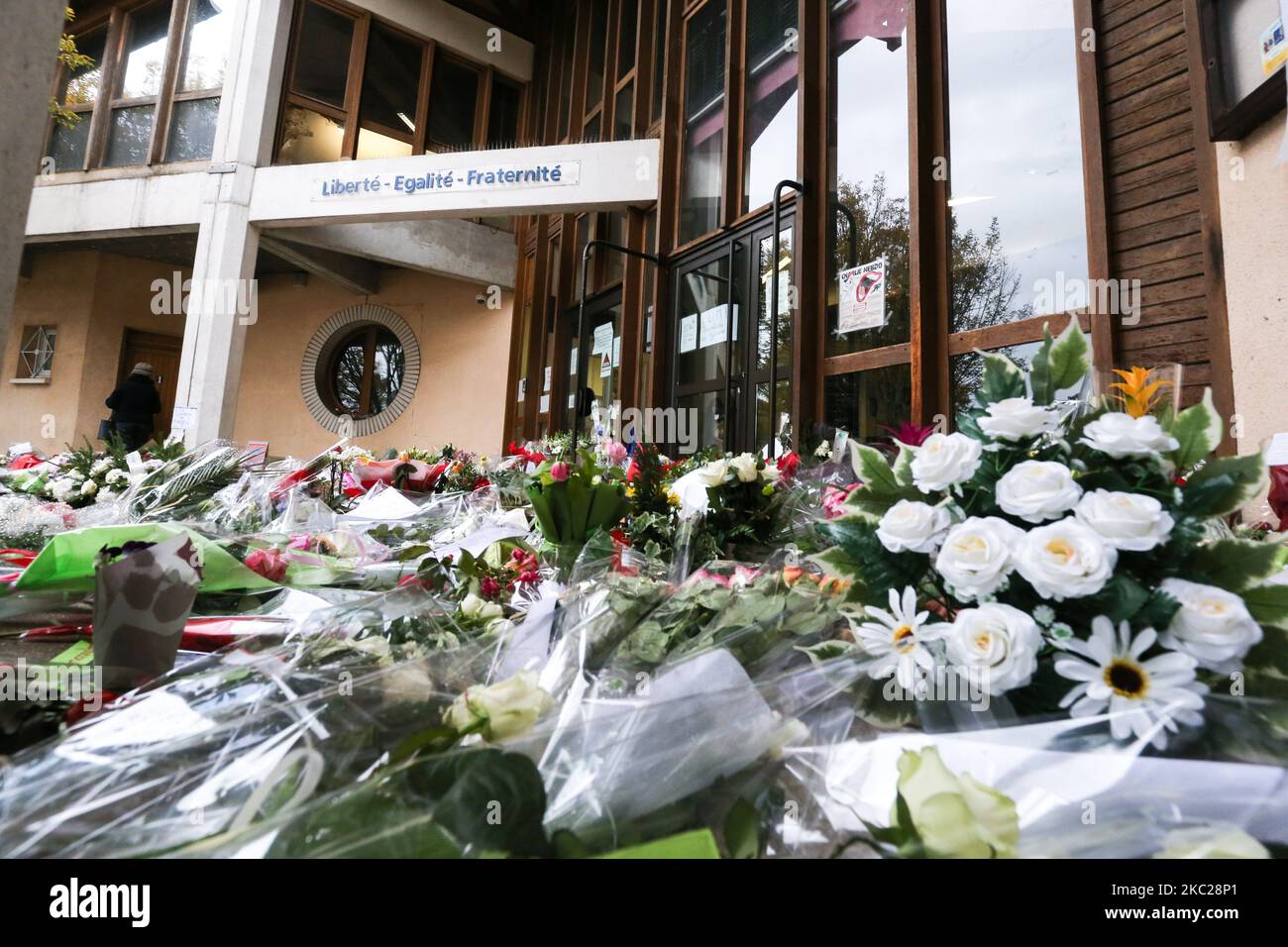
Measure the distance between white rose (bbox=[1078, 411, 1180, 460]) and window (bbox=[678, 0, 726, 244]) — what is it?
4.95 meters

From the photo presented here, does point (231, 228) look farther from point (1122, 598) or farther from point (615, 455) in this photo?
point (1122, 598)

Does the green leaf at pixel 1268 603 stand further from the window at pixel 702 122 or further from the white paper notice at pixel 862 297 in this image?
the window at pixel 702 122

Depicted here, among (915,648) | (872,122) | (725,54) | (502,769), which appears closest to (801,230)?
(872,122)

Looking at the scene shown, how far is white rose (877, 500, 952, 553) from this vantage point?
27.4 inches

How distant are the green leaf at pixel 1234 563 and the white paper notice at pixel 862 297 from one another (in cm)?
323

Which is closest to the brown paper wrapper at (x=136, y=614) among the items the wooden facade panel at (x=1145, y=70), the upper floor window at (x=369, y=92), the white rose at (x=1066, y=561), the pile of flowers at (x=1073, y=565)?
the pile of flowers at (x=1073, y=565)

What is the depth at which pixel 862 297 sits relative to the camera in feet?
12.5

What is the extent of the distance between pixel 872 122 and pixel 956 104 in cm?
59

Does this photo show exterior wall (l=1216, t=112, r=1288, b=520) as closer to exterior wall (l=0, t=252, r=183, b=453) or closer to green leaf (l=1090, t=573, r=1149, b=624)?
green leaf (l=1090, t=573, r=1149, b=624)

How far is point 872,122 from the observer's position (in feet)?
12.8

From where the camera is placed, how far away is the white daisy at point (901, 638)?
0.65 meters

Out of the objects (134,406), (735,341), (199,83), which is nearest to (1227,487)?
(735,341)
